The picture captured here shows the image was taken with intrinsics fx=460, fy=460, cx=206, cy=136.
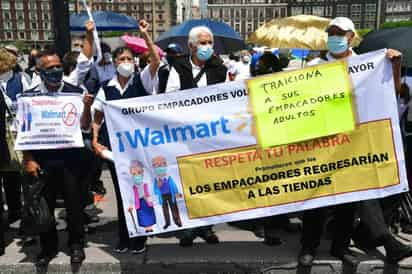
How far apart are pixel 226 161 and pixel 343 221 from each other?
1.18 metres

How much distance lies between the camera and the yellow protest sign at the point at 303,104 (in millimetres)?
3838

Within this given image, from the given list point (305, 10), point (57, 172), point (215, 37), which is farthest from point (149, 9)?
point (57, 172)

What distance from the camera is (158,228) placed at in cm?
397

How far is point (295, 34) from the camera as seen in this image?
28.1 feet

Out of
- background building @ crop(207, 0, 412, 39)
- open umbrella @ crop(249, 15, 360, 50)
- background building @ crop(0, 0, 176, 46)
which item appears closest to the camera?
open umbrella @ crop(249, 15, 360, 50)

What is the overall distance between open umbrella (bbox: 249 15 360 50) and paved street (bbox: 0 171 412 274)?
466 cm

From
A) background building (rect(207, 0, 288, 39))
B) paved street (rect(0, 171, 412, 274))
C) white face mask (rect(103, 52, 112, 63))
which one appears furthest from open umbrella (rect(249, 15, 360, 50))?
background building (rect(207, 0, 288, 39))

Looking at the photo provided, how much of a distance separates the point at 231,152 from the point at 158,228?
0.91m

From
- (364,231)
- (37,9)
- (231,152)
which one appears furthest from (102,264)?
(37,9)

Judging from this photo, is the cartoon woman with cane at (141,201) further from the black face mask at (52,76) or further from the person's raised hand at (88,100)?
the black face mask at (52,76)

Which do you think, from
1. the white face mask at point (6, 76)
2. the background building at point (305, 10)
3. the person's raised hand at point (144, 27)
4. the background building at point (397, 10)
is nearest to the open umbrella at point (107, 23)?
the white face mask at point (6, 76)

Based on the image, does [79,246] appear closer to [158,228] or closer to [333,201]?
[158,228]

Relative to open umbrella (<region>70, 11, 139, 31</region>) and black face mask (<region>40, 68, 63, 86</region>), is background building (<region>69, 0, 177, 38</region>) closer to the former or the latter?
open umbrella (<region>70, 11, 139, 31</region>)

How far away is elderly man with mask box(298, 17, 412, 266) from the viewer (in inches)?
152
